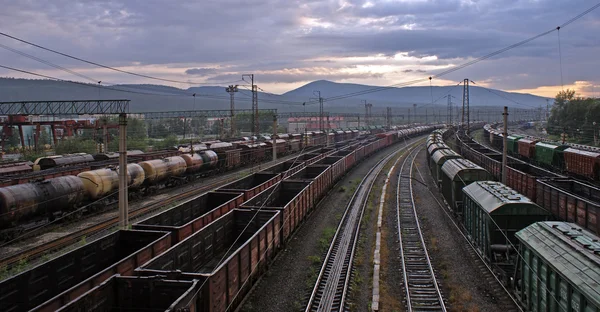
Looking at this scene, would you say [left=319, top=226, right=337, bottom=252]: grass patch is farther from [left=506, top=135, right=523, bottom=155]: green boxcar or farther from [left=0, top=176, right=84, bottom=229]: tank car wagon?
[left=506, top=135, right=523, bottom=155]: green boxcar

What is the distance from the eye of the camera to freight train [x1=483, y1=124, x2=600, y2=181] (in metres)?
29.6

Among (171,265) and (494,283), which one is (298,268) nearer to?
(171,265)

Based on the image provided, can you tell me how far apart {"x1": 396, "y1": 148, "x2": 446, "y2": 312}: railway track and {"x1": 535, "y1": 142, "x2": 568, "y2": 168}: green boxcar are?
19711mm

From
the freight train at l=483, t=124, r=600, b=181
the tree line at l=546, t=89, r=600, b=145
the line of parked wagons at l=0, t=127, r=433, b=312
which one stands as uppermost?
the tree line at l=546, t=89, r=600, b=145


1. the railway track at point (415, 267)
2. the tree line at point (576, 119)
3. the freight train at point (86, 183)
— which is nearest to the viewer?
the railway track at point (415, 267)

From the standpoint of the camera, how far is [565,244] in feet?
31.3

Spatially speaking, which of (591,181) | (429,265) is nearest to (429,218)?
(429,265)

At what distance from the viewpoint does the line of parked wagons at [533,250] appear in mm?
8383

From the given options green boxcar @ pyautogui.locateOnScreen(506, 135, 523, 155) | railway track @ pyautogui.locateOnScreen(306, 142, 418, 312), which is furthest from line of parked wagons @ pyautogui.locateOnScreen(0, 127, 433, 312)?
green boxcar @ pyautogui.locateOnScreen(506, 135, 523, 155)

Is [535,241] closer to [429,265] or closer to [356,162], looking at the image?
[429,265]

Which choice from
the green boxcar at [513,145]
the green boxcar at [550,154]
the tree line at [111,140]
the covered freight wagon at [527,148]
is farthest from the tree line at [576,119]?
the tree line at [111,140]

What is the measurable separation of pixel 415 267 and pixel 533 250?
5.54 m

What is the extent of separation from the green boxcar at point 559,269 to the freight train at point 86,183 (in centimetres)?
2151

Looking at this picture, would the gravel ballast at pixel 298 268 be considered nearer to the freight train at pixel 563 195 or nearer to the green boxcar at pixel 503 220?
the green boxcar at pixel 503 220
